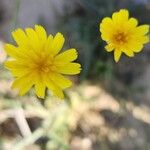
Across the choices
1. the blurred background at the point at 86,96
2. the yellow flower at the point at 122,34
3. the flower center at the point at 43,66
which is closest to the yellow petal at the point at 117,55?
the yellow flower at the point at 122,34

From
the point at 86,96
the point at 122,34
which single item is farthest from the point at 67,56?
the point at 86,96

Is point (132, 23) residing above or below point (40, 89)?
above

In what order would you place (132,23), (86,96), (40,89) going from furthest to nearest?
(86,96), (132,23), (40,89)

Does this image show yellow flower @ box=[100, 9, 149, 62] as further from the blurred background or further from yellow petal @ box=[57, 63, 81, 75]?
the blurred background

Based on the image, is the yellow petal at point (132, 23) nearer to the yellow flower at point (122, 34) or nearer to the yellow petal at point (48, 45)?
the yellow flower at point (122, 34)

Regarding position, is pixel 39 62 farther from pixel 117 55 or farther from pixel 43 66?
pixel 117 55

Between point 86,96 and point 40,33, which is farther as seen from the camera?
point 86,96

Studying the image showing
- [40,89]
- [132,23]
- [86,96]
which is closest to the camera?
[40,89]

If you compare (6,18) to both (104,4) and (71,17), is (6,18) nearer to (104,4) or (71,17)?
(71,17)
